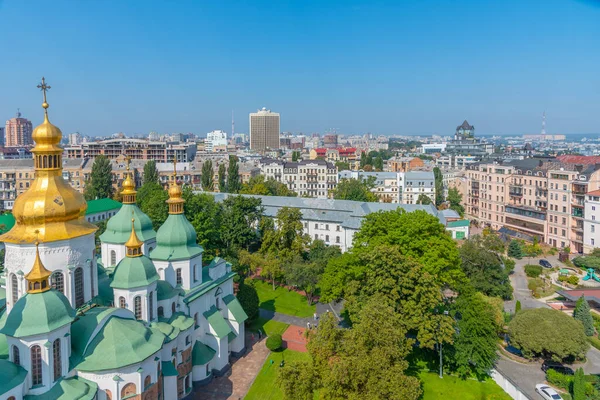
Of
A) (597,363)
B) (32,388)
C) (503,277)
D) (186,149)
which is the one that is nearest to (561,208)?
Result: (503,277)

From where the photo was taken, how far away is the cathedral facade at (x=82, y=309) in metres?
17.9

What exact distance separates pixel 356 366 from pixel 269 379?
11.2 metres

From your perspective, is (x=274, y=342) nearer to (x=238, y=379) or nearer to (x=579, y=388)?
(x=238, y=379)

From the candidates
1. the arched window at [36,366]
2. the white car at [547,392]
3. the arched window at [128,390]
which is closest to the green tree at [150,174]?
the arched window at [128,390]

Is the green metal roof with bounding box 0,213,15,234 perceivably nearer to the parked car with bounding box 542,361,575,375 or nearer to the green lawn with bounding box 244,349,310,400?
the green lawn with bounding box 244,349,310,400

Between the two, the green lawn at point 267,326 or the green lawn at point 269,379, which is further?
the green lawn at point 267,326

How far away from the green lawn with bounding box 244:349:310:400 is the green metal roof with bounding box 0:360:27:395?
11344 mm

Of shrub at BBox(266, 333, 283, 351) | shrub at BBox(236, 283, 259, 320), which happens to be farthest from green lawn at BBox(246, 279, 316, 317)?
shrub at BBox(266, 333, 283, 351)

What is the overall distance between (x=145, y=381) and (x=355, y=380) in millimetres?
9470

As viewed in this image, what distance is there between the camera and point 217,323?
28.5 metres

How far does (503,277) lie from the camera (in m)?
40.0

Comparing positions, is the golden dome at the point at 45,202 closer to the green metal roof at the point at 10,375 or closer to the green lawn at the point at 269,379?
the green metal roof at the point at 10,375

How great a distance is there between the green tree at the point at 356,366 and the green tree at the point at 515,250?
40.9 metres

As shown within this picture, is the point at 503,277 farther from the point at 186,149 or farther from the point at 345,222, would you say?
the point at 186,149
